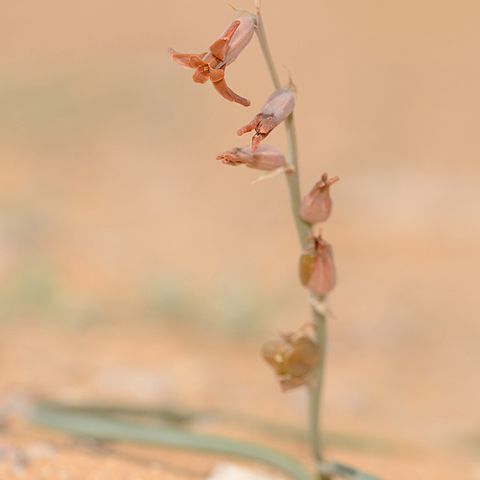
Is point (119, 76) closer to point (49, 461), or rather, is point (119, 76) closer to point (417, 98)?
point (417, 98)

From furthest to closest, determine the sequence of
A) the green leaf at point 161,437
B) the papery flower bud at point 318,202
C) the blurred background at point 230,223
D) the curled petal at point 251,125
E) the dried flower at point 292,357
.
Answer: the blurred background at point 230,223 < the green leaf at point 161,437 < the dried flower at point 292,357 < the papery flower bud at point 318,202 < the curled petal at point 251,125

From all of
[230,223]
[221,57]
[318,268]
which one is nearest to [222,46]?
[221,57]

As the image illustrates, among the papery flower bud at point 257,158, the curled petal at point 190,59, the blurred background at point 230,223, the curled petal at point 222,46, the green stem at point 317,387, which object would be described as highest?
the blurred background at point 230,223

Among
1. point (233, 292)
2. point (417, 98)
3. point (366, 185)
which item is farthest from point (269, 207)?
point (417, 98)

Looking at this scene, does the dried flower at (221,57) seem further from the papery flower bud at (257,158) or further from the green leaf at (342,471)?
the green leaf at (342,471)

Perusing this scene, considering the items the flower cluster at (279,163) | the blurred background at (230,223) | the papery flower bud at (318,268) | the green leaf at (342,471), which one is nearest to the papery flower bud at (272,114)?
the flower cluster at (279,163)

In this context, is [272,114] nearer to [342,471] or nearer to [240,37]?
[240,37]

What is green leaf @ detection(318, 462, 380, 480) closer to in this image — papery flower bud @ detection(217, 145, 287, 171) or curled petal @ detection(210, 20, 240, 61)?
papery flower bud @ detection(217, 145, 287, 171)
